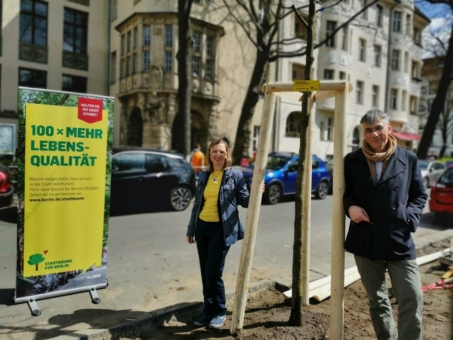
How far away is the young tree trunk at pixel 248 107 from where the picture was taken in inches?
650

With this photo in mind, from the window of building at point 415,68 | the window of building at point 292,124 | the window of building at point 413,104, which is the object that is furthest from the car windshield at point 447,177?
the window of building at point 415,68

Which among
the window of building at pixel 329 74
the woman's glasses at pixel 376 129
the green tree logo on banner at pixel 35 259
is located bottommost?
the green tree logo on banner at pixel 35 259

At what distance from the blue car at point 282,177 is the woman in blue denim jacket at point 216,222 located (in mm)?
8194

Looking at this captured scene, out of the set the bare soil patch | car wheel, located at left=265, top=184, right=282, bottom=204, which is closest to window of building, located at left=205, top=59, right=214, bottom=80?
car wheel, located at left=265, top=184, right=282, bottom=204

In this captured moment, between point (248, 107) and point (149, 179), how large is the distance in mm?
8381

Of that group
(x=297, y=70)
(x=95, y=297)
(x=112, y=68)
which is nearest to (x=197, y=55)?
(x=112, y=68)

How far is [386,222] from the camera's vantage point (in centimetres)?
279

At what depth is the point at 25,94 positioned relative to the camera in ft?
12.3

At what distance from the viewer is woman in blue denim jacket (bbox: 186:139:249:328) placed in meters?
3.57

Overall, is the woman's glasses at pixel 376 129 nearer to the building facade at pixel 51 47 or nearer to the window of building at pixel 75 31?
the building facade at pixel 51 47

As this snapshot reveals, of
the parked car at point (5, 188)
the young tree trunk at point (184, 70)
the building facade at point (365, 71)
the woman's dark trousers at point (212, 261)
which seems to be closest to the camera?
the woman's dark trousers at point (212, 261)

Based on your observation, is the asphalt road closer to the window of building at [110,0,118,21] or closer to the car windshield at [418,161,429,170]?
the car windshield at [418,161,429,170]

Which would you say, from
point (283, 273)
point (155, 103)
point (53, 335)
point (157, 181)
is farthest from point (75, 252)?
point (155, 103)

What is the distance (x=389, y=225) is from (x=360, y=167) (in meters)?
0.47
